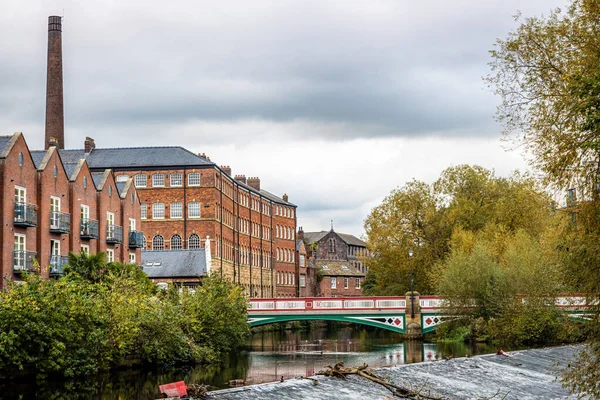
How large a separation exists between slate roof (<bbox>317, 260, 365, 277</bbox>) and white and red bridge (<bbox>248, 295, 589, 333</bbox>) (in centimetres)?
6292

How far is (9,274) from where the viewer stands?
40.6 m

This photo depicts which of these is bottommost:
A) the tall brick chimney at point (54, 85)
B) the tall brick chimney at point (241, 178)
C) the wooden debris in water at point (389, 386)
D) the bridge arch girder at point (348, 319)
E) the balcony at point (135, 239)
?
the wooden debris in water at point (389, 386)

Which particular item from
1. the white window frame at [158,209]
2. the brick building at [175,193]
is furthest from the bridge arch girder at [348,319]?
the white window frame at [158,209]

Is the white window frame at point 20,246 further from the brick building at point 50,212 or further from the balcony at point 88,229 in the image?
the balcony at point 88,229

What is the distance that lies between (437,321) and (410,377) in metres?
30.1

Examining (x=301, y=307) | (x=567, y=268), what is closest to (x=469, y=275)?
(x=301, y=307)

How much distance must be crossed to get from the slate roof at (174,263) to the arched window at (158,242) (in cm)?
1090

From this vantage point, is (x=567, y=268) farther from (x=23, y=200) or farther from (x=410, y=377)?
(x=23, y=200)

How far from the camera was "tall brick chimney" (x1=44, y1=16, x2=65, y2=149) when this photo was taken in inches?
2948

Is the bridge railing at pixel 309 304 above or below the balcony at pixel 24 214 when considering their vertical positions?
below

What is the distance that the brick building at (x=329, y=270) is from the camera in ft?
399

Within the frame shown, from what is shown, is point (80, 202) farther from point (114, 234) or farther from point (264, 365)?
point (264, 365)

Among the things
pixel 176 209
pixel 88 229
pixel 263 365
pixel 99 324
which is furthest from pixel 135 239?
pixel 99 324

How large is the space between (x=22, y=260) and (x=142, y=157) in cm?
3900
